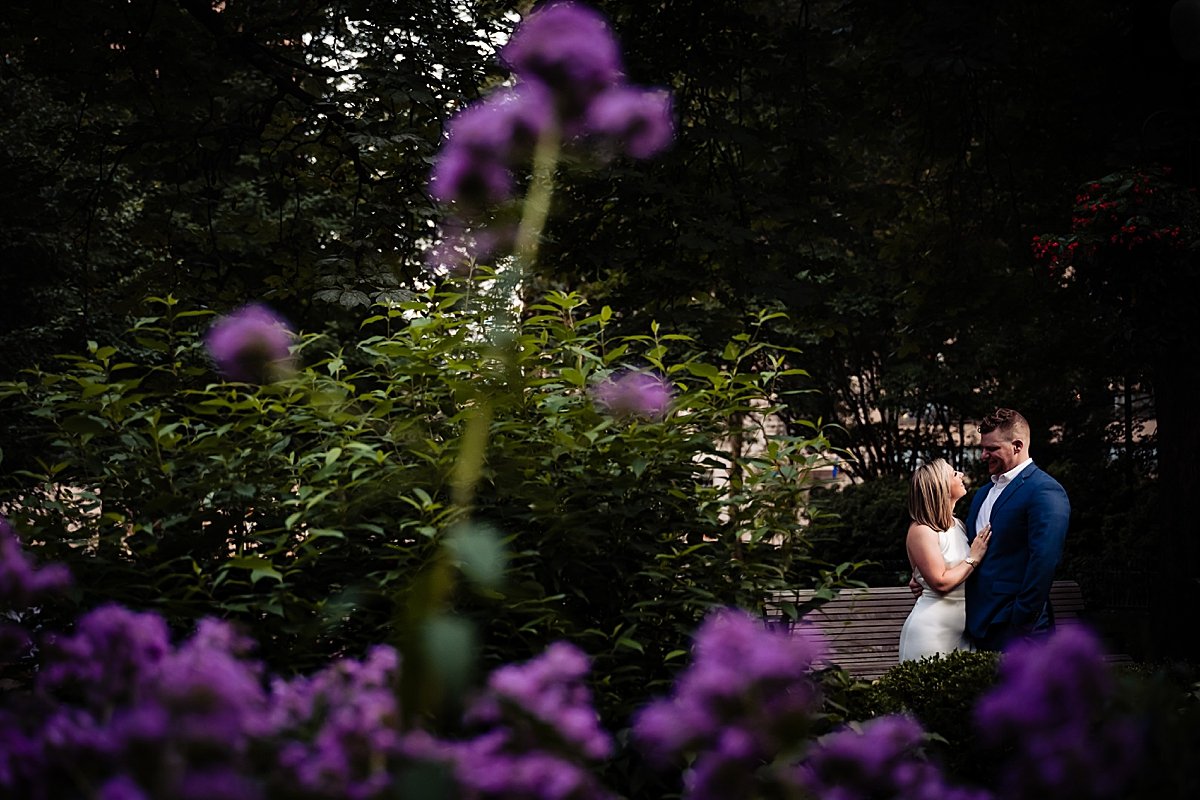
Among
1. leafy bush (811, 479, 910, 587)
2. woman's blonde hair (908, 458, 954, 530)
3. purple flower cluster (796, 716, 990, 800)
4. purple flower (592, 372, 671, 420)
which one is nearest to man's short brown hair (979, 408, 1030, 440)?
woman's blonde hair (908, 458, 954, 530)

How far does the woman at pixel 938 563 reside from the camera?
5.61m

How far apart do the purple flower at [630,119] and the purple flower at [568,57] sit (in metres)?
0.03

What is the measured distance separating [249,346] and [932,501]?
4.00 m

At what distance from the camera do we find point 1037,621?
5.30 meters

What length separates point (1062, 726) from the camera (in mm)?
1335

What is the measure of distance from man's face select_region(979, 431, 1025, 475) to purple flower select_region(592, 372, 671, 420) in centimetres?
305

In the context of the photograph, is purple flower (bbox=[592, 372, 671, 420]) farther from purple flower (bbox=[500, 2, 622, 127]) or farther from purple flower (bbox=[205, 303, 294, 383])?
purple flower (bbox=[500, 2, 622, 127])

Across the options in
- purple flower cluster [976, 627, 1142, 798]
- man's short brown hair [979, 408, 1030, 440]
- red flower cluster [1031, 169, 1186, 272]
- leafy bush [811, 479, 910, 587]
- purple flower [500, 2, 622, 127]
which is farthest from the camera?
leafy bush [811, 479, 910, 587]

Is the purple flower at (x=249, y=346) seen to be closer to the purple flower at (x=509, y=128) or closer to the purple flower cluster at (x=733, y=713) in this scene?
the purple flower at (x=509, y=128)

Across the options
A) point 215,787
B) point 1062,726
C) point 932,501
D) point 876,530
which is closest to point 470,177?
point 215,787

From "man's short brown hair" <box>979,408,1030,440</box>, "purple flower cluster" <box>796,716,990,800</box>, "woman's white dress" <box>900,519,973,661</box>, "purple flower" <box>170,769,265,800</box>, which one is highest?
"man's short brown hair" <box>979,408,1030,440</box>

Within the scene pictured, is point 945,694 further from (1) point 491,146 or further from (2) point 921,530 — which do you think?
(1) point 491,146

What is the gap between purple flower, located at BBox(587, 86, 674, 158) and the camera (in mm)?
2014

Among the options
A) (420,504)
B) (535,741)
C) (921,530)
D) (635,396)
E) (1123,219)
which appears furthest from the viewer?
(1123,219)
